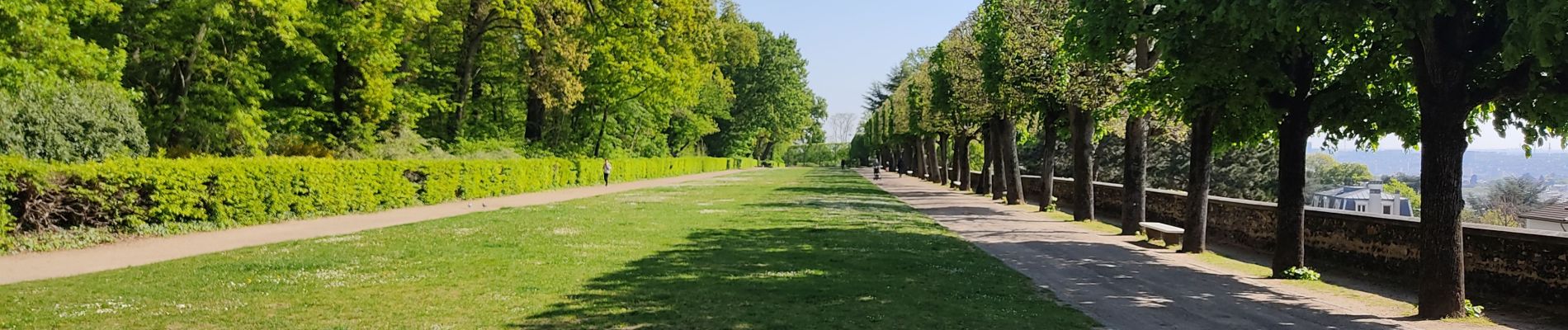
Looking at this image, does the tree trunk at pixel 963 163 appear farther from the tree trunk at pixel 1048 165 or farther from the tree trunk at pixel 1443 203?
the tree trunk at pixel 1443 203

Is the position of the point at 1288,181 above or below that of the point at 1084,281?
above

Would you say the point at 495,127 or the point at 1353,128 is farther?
the point at 495,127

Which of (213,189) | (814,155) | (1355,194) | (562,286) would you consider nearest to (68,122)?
(213,189)

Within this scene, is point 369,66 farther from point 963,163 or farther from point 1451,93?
point 1451,93

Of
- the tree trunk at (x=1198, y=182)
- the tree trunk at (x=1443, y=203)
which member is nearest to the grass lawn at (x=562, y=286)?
the tree trunk at (x=1443, y=203)

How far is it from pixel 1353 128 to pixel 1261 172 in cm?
5148

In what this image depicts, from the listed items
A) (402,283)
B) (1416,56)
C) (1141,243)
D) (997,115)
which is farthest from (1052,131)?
(402,283)

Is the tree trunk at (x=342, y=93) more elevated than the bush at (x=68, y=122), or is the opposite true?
the tree trunk at (x=342, y=93)

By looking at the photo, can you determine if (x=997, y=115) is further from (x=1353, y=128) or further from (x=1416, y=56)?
(x=1416, y=56)

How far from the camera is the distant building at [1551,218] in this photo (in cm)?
2989

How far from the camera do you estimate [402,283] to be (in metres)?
8.70

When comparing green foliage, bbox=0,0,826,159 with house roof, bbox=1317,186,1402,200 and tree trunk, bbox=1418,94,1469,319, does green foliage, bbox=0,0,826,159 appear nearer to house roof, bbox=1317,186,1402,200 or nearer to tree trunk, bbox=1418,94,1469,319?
tree trunk, bbox=1418,94,1469,319

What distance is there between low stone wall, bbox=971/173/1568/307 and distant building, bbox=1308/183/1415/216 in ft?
151

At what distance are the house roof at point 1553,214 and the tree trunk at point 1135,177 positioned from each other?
68.4ft
